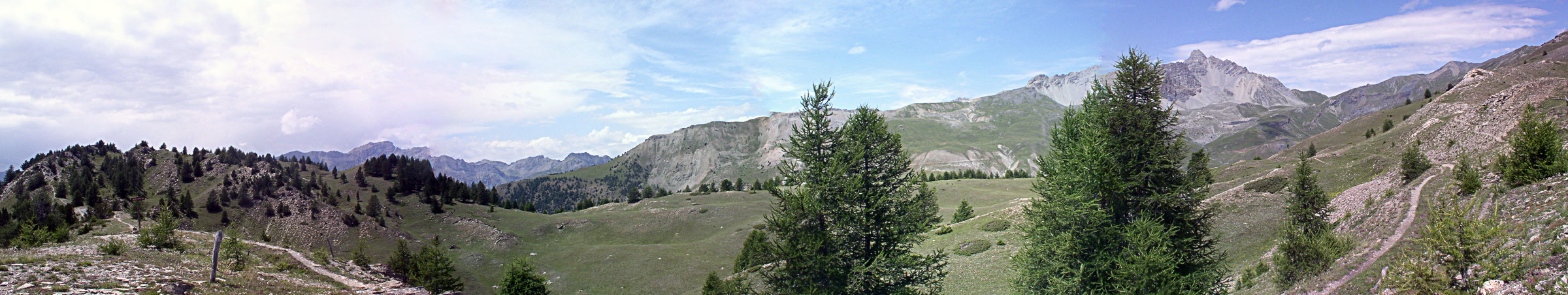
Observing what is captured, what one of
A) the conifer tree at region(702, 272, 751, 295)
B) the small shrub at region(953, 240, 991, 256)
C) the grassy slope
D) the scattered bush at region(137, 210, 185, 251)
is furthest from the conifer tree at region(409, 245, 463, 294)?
the small shrub at region(953, 240, 991, 256)

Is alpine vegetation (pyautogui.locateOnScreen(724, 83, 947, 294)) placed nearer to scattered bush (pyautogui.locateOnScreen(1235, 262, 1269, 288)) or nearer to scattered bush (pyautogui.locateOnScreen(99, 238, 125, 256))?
scattered bush (pyautogui.locateOnScreen(1235, 262, 1269, 288))

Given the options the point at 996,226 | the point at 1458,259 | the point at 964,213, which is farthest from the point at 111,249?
the point at 964,213

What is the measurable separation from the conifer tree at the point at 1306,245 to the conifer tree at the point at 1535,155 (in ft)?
18.2

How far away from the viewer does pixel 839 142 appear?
20859mm

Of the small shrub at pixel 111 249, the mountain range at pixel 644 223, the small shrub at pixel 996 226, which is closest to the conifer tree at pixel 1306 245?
the mountain range at pixel 644 223

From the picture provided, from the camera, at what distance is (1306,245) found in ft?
73.5

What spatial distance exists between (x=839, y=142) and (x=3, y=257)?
35306 mm

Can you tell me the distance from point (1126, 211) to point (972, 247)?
86.9ft

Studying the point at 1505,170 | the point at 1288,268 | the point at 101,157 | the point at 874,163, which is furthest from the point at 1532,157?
the point at 101,157

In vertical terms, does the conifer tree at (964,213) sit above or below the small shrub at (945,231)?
above

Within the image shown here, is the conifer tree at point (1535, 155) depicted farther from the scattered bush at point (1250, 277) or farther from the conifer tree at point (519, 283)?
the conifer tree at point (519, 283)

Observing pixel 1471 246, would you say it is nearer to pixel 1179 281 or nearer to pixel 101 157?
pixel 1179 281

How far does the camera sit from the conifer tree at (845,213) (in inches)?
763

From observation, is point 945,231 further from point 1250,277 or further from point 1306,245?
point 1306,245
